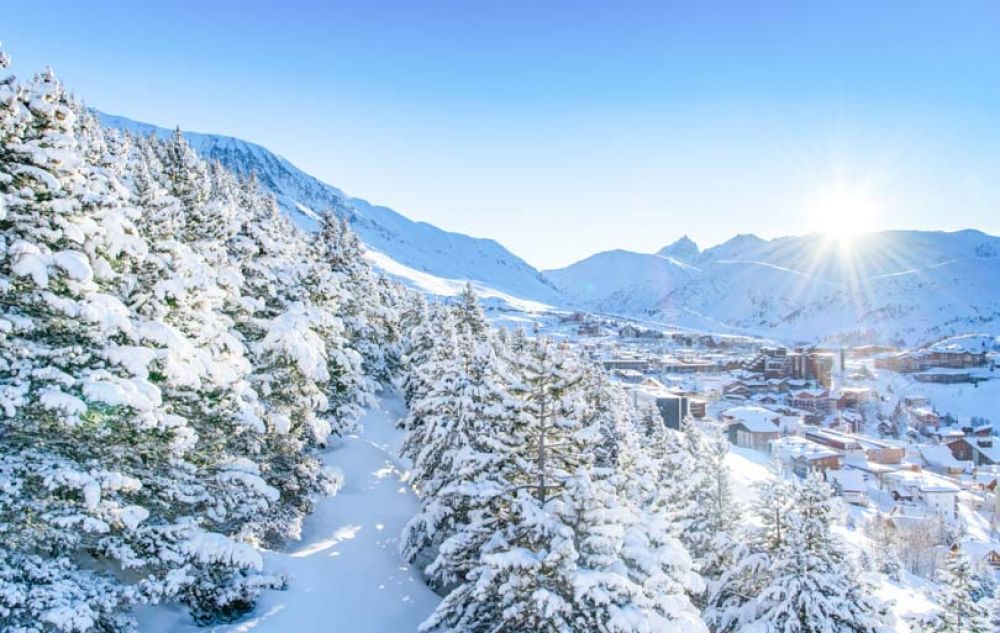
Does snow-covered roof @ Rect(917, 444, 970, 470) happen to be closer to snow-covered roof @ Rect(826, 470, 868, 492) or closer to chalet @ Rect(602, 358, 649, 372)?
snow-covered roof @ Rect(826, 470, 868, 492)

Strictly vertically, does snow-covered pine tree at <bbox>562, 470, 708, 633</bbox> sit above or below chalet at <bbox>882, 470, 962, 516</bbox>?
above

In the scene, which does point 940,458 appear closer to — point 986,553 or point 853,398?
point 853,398

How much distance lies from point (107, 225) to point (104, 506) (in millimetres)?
5174

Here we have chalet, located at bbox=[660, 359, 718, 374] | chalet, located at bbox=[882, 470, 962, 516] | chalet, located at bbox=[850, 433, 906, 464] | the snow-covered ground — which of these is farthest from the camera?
chalet, located at bbox=[660, 359, 718, 374]

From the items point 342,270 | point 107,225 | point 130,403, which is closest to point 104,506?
point 130,403

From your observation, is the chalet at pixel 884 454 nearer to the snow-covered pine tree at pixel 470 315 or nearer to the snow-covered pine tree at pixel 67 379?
the snow-covered pine tree at pixel 470 315

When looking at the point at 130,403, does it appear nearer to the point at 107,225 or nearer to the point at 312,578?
the point at 107,225

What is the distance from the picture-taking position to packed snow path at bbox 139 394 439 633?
48.4 feet

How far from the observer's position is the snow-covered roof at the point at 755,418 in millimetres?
88688

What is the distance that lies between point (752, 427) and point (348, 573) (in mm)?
83119

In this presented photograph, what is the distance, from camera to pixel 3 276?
9875 millimetres

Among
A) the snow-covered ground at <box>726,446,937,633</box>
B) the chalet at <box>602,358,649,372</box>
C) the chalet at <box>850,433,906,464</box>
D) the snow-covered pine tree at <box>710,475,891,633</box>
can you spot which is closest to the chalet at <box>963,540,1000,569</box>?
the snow-covered ground at <box>726,446,937,633</box>

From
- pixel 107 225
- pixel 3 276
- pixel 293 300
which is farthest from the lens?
pixel 293 300


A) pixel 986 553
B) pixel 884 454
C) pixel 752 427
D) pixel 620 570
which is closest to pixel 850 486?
pixel 986 553
